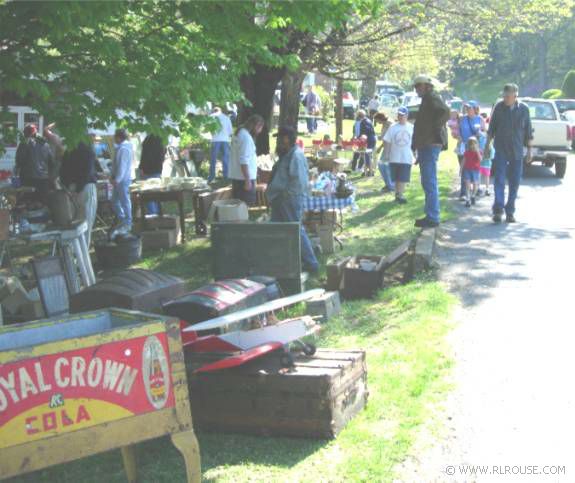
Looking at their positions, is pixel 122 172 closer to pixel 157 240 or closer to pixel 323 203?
pixel 157 240

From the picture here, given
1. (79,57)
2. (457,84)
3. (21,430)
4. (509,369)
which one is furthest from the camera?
(457,84)

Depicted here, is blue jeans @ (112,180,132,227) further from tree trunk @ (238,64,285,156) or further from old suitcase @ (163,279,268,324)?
old suitcase @ (163,279,268,324)

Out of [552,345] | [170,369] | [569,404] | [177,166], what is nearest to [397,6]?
[177,166]

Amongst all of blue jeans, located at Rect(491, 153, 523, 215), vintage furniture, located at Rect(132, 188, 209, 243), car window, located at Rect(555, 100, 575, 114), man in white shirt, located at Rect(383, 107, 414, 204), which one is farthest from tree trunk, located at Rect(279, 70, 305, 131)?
car window, located at Rect(555, 100, 575, 114)

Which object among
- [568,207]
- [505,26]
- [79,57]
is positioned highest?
[505,26]

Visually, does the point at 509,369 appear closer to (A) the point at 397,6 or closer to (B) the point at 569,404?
(B) the point at 569,404

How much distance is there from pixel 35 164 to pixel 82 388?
37.1 ft

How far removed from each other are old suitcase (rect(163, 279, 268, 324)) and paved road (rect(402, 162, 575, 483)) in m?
1.80

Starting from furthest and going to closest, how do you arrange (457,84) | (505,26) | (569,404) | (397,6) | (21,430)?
1. (457,84)
2. (505,26)
3. (397,6)
4. (569,404)
5. (21,430)

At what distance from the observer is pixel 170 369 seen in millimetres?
4379

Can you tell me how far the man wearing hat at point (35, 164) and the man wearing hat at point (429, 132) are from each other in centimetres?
668

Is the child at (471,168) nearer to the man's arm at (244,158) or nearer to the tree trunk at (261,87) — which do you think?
the tree trunk at (261,87)

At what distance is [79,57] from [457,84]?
274 feet

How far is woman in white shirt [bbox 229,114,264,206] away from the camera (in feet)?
40.6
